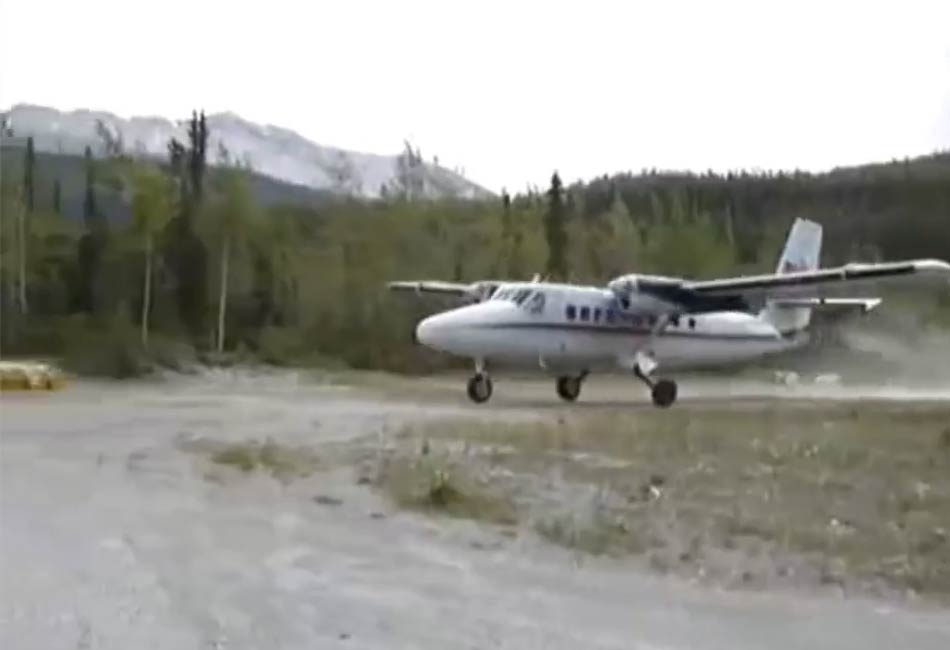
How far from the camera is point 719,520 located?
9.29 meters

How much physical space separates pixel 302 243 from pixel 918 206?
29.3 meters

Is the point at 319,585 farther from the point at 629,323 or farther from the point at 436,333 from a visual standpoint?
the point at 629,323

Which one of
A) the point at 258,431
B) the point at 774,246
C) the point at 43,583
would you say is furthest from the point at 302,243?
the point at 43,583

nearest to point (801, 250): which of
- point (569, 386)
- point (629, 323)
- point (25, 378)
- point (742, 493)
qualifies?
point (629, 323)

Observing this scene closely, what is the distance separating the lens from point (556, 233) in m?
55.9

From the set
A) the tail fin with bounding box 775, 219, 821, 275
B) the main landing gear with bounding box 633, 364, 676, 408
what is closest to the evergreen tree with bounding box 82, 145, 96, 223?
the tail fin with bounding box 775, 219, 821, 275

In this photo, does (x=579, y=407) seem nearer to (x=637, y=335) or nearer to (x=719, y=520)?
(x=637, y=335)

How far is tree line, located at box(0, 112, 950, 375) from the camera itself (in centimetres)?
4594

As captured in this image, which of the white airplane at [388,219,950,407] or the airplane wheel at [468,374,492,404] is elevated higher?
the white airplane at [388,219,950,407]

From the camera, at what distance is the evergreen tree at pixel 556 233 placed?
5416 centimetres

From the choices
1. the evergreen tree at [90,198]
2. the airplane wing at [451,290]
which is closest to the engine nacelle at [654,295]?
the airplane wing at [451,290]

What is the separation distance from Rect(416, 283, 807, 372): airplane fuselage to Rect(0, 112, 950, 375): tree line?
51.9 ft

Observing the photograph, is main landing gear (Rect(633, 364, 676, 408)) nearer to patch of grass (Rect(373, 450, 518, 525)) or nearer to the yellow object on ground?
the yellow object on ground

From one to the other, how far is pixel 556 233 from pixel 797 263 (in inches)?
926
